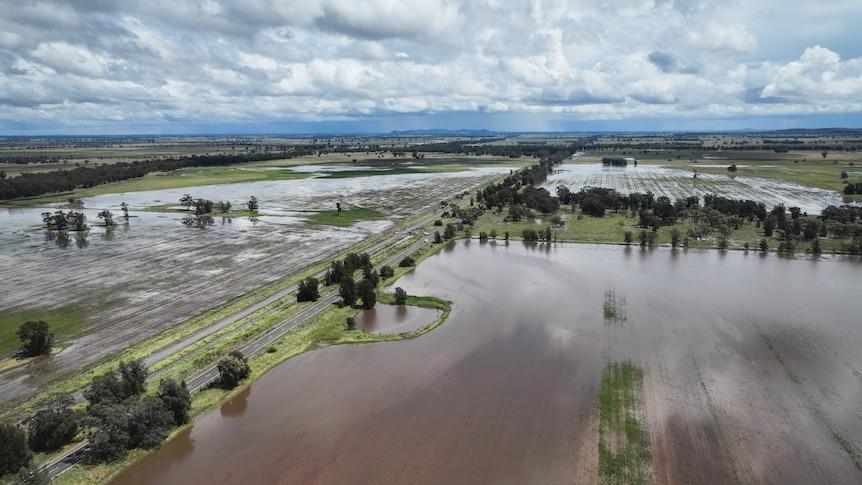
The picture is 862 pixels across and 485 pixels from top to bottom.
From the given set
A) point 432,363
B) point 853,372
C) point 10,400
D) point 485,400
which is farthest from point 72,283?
point 853,372

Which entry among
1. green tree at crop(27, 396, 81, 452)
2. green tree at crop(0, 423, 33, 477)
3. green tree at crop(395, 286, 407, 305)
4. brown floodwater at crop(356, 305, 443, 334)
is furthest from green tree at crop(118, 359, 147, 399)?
green tree at crop(395, 286, 407, 305)

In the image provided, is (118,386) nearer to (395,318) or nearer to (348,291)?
(348,291)

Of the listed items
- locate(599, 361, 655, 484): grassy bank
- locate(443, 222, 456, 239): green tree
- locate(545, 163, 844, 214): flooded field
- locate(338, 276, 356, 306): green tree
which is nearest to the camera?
locate(599, 361, 655, 484): grassy bank

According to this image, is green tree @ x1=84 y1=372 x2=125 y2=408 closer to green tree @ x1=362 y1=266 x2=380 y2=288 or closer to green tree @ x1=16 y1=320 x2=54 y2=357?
green tree @ x1=16 y1=320 x2=54 y2=357

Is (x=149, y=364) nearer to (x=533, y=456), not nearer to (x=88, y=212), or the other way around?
(x=533, y=456)

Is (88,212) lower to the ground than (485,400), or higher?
higher

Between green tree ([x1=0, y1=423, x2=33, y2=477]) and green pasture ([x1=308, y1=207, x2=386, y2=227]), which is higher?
green pasture ([x1=308, y1=207, x2=386, y2=227])
